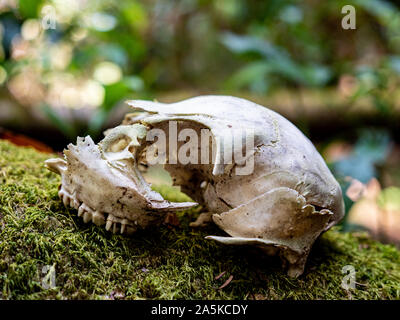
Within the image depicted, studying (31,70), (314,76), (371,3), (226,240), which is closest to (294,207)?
(226,240)

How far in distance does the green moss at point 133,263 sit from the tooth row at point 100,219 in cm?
4

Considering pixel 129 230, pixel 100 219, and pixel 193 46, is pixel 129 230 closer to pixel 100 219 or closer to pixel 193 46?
pixel 100 219

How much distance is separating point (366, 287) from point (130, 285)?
3.05 feet

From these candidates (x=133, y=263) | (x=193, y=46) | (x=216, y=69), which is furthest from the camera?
(x=216, y=69)

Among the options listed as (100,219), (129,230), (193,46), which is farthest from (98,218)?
(193,46)

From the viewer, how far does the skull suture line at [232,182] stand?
→ 43.3 inches

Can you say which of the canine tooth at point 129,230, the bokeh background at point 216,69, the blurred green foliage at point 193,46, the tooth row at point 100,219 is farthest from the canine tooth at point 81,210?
the blurred green foliage at point 193,46

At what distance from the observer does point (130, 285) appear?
3.63 ft

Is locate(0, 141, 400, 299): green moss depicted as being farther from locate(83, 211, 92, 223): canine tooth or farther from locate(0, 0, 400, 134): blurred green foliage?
locate(0, 0, 400, 134): blurred green foliage

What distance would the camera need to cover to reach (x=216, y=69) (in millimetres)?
5570

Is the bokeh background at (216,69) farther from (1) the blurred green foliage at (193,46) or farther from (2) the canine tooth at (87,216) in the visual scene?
(2) the canine tooth at (87,216)

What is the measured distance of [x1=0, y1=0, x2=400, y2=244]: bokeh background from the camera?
2.72 metres

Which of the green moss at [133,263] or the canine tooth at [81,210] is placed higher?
the canine tooth at [81,210]

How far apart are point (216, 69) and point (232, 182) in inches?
184
